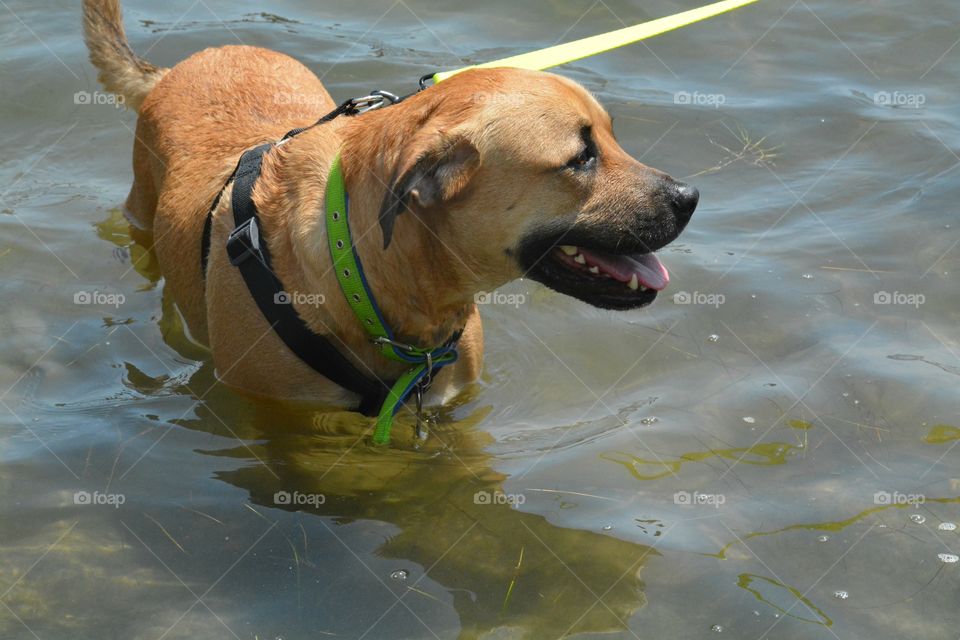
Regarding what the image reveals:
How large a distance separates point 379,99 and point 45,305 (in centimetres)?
267

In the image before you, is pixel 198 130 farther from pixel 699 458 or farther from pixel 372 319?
pixel 699 458

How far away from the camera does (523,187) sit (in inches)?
172

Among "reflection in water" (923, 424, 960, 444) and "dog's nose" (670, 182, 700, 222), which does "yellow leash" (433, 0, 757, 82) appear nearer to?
"dog's nose" (670, 182, 700, 222)

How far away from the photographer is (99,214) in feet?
25.1

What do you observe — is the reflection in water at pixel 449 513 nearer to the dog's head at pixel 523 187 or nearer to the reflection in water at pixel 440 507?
the reflection in water at pixel 440 507

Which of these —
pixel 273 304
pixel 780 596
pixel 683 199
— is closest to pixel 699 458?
pixel 780 596

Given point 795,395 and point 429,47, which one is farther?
point 429,47

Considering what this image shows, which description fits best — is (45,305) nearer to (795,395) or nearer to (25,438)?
(25,438)

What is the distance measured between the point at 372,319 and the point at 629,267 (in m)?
1.08

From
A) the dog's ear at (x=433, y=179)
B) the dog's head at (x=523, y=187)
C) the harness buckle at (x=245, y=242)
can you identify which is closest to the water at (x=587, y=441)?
the harness buckle at (x=245, y=242)

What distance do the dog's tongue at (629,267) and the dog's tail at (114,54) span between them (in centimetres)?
332

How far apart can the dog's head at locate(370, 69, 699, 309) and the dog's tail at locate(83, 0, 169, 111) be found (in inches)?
106

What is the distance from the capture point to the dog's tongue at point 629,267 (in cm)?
461

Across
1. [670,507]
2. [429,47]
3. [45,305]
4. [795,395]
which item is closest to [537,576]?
[670,507]
